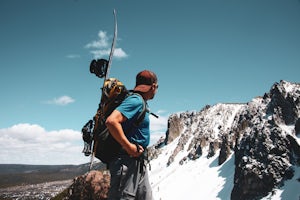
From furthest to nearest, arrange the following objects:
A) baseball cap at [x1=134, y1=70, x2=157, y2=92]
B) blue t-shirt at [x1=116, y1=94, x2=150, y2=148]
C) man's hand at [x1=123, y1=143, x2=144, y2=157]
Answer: baseball cap at [x1=134, y1=70, x2=157, y2=92]
blue t-shirt at [x1=116, y1=94, x2=150, y2=148]
man's hand at [x1=123, y1=143, x2=144, y2=157]

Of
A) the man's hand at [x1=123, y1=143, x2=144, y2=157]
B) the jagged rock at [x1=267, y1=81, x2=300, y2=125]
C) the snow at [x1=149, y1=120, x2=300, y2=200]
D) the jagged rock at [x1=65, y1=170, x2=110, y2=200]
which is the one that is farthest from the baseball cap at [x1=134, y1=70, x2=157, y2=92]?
the jagged rock at [x1=267, y1=81, x2=300, y2=125]

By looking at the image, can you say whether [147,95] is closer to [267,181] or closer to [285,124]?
[267,181]

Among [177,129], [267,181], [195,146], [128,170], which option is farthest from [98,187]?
[177,129]

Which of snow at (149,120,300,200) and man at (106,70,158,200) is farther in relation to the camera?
snow at (149,120,300,200)

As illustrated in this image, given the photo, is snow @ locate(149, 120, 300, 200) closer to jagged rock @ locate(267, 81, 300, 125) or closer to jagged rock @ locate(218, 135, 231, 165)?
jagged rock @ locate(218, 135, 231, 165)

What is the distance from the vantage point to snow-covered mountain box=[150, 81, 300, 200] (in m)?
69.9

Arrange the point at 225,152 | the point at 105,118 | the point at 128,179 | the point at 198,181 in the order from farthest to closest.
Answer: the point at 225,152 → the point at 198,181 → the point at 105,118 → the point at 128,179

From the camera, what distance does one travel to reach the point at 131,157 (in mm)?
4281

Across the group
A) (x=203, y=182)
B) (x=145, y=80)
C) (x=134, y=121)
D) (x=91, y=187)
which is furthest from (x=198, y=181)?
(x=134, y=121)

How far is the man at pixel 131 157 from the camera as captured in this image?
4.12m

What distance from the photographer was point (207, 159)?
387 ft

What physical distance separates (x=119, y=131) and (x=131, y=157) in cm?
58

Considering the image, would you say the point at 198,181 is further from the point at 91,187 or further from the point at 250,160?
the point at 91,187

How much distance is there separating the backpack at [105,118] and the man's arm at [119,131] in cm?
31
